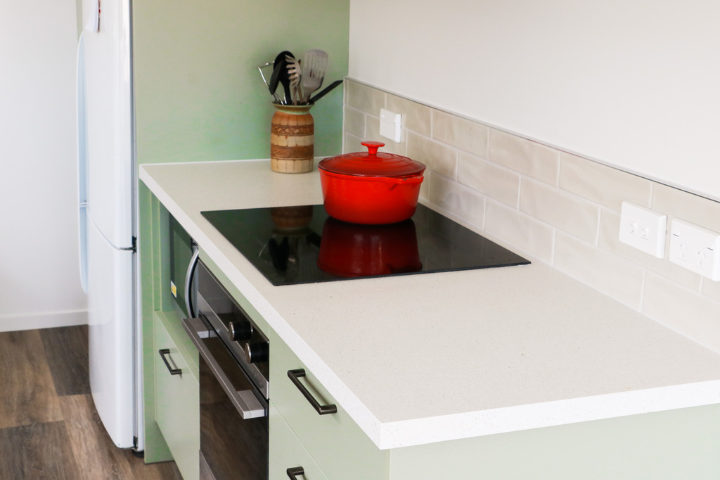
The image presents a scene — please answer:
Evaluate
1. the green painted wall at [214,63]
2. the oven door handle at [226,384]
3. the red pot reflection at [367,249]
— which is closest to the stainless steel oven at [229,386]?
the oven door handle at [226,384]

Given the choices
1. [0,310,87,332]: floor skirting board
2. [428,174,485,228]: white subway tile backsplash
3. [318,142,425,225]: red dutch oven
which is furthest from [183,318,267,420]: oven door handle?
[0,310,87,332]: floor skirting board

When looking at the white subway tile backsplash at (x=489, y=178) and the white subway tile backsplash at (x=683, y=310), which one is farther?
the white subway tile backsplash at (x=489, y=178)

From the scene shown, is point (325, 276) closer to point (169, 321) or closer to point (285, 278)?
point (285, 278)

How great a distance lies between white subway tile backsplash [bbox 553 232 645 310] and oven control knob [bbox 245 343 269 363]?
59cm

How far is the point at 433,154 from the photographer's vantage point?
6.69ft

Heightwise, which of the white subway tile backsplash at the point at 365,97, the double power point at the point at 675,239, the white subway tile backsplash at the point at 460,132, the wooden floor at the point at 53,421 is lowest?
the wooden floor at the point at 53,421

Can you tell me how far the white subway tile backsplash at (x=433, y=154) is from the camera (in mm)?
1963

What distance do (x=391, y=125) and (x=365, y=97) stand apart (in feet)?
0.66

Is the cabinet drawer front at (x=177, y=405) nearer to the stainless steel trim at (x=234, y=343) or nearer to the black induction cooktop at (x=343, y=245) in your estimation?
the stainless steel trim at (x=234, y=343)

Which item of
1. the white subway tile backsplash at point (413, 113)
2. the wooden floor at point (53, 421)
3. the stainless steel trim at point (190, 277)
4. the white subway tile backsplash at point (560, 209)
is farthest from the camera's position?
the wooden floor at point (53, 421)

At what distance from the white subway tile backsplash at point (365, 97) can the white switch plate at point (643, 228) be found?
1.05 meters

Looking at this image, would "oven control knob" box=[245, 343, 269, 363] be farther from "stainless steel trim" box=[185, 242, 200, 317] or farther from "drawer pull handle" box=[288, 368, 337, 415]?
"stainless steel trim" box=[185, 242, 200, 317]

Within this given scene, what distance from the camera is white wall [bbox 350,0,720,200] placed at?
4.03ft


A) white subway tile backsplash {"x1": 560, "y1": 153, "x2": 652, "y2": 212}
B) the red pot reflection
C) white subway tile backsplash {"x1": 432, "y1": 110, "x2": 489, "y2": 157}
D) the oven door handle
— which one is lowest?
the oven door handle
